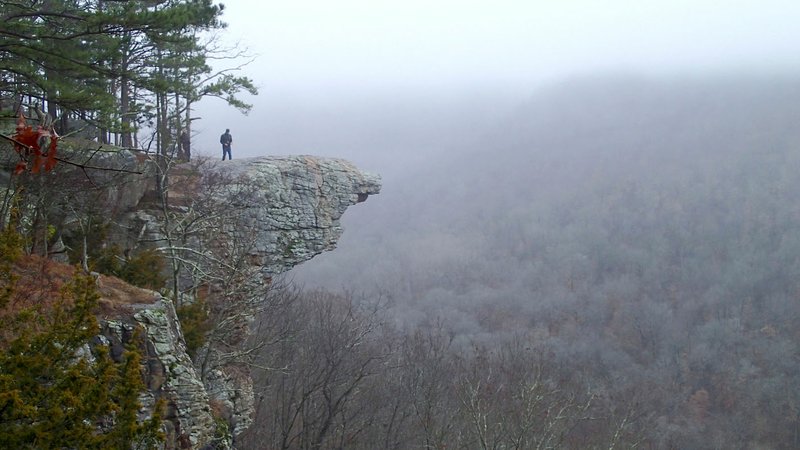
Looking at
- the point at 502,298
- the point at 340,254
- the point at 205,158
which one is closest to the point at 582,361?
the point at 502,298

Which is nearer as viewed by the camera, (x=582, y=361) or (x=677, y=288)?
(x=582, y=361)

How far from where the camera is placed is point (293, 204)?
1823 cm

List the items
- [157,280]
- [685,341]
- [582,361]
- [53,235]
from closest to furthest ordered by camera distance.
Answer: [53,235], [157,280], [582,361], [685,341]

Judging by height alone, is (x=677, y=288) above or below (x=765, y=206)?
below

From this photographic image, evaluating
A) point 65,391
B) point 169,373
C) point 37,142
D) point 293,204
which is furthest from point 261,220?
point 37,142

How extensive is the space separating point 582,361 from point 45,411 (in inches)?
1900

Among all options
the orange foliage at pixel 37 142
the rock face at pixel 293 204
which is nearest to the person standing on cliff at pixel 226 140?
the rock face at pixel 293 204

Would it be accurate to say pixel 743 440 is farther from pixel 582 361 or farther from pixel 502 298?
pixel 502 298

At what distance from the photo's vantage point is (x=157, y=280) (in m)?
11.7

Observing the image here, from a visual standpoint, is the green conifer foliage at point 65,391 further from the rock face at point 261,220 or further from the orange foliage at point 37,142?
the rock face at point 261,220

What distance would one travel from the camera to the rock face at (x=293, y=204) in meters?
17.4

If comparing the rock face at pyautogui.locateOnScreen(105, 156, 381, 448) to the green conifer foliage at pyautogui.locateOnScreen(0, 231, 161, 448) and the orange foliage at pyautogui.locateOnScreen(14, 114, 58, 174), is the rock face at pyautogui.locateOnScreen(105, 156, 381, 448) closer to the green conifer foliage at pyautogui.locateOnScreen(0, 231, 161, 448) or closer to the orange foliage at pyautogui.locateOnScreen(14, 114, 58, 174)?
the green conifer foliage at pyautogui.locateOnScreen(0, 231, 161, 448)

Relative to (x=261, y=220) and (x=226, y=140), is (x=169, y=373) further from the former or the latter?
(x=226, y=140)

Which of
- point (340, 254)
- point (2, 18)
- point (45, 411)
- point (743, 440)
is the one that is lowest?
point (743, 440)
